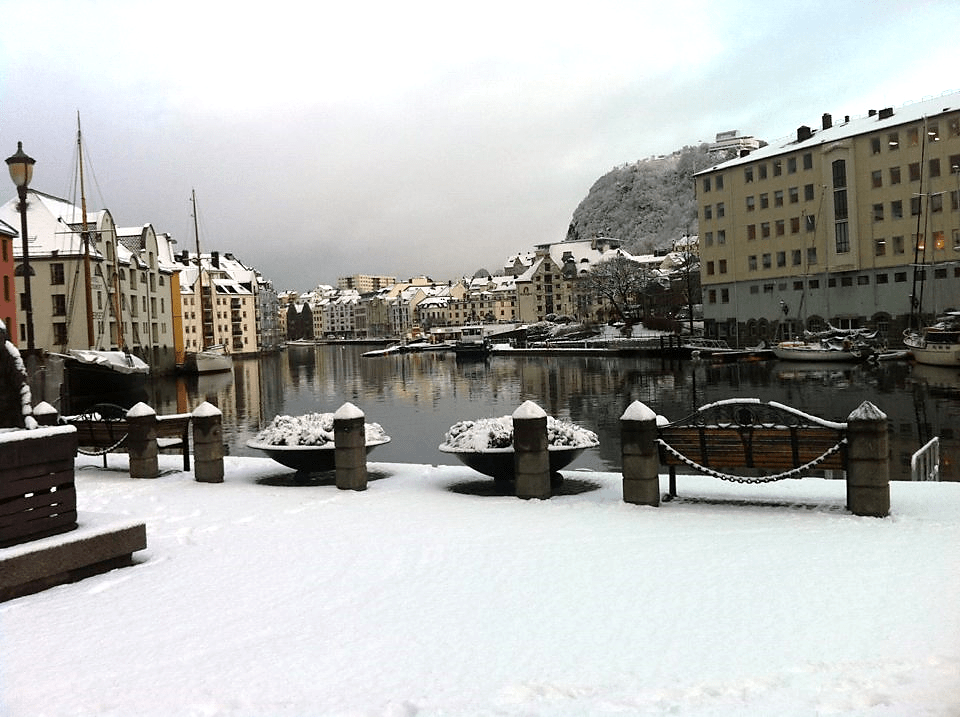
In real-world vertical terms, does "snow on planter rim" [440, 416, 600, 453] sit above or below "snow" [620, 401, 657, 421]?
below

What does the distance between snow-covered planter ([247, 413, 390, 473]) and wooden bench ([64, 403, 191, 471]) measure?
96.7 inches

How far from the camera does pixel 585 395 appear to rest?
148 ft

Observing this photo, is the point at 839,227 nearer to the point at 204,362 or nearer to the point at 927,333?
the point at 927,333

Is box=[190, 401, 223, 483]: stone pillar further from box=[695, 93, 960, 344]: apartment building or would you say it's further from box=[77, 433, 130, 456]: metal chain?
box=[695, 93, 960, 344]: apartment building

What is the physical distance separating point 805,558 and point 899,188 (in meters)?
73.7

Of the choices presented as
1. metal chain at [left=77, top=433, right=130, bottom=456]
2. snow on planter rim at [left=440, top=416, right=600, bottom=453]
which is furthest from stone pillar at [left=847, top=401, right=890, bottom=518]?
metal chain at [left=77, top=433, right=130, bottom=456]

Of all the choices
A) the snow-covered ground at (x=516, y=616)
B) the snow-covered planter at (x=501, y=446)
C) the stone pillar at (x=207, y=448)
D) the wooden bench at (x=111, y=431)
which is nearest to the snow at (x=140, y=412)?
the wooden bench at (x=111, y=431)

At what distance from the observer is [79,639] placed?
20.3 feet

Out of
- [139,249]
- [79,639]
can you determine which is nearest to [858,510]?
[79,639]

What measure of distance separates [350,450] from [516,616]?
20.3 feet

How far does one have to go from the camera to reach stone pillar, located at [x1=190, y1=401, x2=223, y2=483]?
44.3 ft

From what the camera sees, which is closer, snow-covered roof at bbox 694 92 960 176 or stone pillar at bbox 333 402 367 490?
stone pillar at bbox 333 402 367 490

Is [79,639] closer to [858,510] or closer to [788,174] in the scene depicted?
[858,510]

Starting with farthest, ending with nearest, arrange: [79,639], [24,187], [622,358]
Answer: [622,358]
[24,187]
[79,639]
